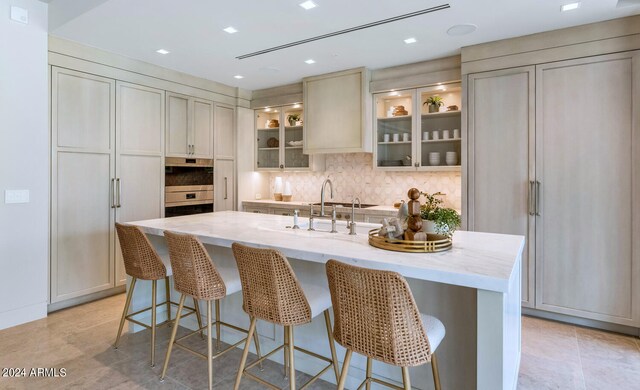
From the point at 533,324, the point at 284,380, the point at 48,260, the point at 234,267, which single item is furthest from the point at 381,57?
the point at 48,260

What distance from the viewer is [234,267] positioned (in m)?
2.71

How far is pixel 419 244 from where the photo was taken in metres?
1.82

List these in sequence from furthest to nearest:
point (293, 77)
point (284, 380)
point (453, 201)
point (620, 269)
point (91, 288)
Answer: point (293, 77) → point (453, 201) → point (91, 288) → point (620, 269) → point (284, 380)

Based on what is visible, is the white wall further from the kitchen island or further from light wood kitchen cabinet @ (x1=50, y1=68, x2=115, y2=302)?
the kitchen island

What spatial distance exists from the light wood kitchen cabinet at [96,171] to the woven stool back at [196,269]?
7.00 feet

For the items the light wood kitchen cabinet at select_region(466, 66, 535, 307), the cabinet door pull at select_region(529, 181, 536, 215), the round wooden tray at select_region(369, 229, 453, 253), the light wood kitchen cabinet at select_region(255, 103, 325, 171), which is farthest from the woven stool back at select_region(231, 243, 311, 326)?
the light wood kitchen cabinet at select_region(255, 103, 325, 171)

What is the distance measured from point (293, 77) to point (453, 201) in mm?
2622

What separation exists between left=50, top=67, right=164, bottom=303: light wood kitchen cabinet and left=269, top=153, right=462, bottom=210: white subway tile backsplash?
2152mm

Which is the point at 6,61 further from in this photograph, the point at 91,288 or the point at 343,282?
the point at 343,282

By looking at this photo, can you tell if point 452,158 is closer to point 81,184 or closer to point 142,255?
point 142,255

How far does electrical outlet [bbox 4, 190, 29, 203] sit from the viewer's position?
317 cm

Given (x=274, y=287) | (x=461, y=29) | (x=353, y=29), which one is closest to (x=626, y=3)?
(x=461, y=29)

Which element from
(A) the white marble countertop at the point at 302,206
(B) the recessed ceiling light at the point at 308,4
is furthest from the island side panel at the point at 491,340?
(A) the white marble countertop at the point at 302,206

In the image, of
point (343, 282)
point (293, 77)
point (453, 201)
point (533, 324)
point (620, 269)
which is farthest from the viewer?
point (293, 77)
